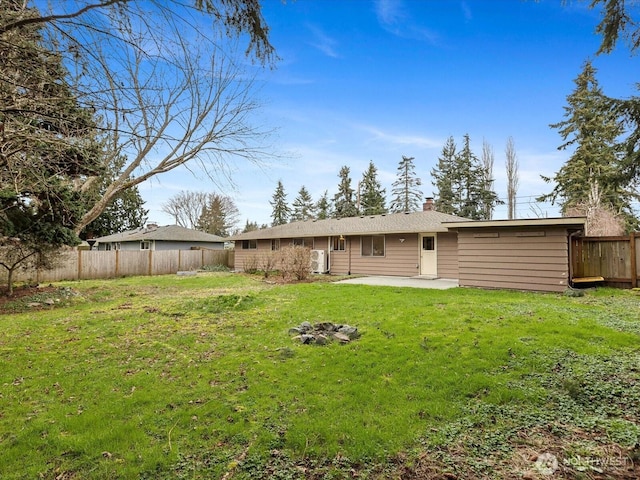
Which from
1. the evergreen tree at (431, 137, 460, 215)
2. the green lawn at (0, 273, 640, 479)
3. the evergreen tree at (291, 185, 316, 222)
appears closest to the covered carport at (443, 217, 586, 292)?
the green lawn at (0, 273, 640, 479)

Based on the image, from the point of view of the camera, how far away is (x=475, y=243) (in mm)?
11008

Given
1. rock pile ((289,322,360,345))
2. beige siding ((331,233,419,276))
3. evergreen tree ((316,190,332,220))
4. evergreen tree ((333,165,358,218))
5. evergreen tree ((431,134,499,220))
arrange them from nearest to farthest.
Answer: rock pile ((289,322,360,345)) < beige siding ((331,233,419,276)) < evergreen tree ((431,134,499,220)) < evergreen tree ((333,165,358,218)) < evergreen tree ((316,190,332,220))

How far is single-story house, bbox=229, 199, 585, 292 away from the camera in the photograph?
9602 mm

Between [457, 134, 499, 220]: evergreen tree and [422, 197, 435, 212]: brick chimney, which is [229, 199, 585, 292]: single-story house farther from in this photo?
[457, 134, 499, 220]: evergreen tree

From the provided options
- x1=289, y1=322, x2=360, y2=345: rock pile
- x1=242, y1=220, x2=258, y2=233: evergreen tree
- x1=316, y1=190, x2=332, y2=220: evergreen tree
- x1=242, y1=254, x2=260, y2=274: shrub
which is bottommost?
x1=289, y1=322, x2=360, y2=345: rock pile

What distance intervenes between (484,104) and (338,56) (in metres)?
5.79

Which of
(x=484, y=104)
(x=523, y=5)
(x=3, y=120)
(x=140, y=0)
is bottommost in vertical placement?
(x=3, y=120)

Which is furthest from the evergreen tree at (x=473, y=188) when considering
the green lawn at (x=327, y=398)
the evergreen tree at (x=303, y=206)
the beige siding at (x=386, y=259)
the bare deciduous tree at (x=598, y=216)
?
the green lawn at (x=327, y=398)

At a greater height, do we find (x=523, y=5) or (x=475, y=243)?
(x=523, y=5)

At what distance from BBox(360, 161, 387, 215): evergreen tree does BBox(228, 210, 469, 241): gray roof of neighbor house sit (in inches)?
597

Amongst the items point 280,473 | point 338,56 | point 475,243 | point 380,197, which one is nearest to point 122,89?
point 280,473

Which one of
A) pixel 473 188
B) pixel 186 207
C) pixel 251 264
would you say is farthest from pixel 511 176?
pixel 186 207

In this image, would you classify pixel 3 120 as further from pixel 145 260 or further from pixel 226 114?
pixel 145 260

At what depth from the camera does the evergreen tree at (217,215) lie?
3803 centimetres
